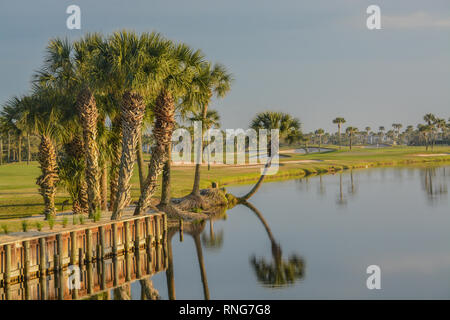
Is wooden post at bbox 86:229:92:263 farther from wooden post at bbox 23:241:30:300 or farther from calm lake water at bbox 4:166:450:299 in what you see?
wooden post at bbox 23:241:30:300

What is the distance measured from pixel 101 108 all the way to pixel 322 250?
764 inches

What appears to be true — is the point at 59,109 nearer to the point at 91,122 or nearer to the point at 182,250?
the point at 91,122

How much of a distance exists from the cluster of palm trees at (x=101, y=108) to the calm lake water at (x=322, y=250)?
6.84m

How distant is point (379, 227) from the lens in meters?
43.0

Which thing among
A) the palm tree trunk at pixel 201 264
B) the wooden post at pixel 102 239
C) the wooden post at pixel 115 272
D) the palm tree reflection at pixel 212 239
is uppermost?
the wooden post at pixel 102 239

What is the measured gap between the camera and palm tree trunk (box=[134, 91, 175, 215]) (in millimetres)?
37375

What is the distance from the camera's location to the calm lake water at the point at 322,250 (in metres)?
25.9

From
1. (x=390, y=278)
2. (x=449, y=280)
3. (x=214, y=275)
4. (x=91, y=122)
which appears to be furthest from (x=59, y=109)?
(x=449, y=280)

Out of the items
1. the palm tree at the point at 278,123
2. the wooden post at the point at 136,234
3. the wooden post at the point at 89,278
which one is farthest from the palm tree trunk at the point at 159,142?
the palm tree at the point at 278,123

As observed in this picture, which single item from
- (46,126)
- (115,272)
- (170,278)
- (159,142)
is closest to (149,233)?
(115,272)

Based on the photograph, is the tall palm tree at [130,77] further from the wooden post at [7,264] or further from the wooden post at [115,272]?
the wooden post at [7,264]

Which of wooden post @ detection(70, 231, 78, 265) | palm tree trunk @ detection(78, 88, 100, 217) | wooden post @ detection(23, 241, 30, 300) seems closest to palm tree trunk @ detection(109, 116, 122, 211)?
palm tree trunk @ detection(78, 88, 100, 217)

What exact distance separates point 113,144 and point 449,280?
86.7 ft

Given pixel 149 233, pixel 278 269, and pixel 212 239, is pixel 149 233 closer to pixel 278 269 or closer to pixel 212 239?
pixel 212 239
